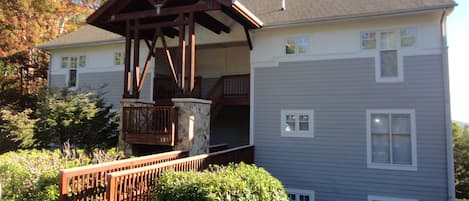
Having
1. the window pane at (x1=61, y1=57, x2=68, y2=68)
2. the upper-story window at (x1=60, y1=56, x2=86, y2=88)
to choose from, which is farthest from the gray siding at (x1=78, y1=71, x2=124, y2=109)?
the window pane at (x1=61, y1=57, x2=68, y2=68)

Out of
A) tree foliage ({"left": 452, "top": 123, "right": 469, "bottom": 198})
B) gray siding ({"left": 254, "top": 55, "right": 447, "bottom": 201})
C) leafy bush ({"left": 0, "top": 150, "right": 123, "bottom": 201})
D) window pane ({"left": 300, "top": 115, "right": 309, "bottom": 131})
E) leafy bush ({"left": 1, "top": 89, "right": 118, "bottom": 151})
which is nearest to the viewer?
leafy bush ({"left": 0, "top": 150, "right": 123, "bottom": 201})

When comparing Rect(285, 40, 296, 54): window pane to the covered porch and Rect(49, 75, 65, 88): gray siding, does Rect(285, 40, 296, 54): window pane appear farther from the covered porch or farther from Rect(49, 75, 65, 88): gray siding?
Rect(49, 75, 65, 88): gray siding

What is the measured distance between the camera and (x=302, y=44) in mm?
9875

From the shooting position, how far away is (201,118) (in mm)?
9062

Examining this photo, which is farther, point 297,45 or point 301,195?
point 297,45

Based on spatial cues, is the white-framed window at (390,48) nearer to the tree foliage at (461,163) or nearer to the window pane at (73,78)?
the window pane at (73,78)

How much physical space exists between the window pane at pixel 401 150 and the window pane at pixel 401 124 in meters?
0.14

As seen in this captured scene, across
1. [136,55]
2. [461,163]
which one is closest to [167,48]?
→ [136,55]

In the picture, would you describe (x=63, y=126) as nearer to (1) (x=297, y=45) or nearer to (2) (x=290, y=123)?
(2) (x=290, y=123)

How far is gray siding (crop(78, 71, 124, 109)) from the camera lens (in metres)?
12.8

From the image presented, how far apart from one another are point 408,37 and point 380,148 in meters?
3.18

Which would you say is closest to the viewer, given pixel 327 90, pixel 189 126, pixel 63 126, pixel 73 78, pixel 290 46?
pixel 189 126

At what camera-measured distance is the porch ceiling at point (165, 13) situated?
8.62m

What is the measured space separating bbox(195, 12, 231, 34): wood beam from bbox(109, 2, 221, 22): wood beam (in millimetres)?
518
